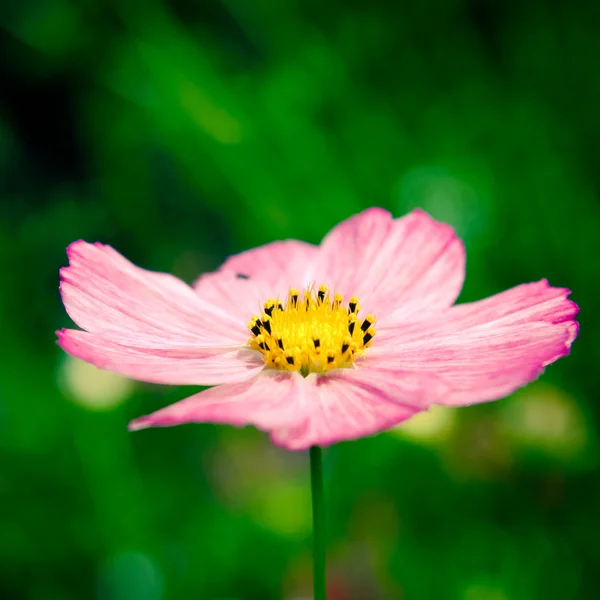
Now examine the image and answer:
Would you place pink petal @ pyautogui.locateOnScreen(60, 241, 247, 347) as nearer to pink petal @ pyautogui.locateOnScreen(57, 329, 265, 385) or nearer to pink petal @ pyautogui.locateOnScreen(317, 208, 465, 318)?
pink petal @ pyautogui.locateOnScreen(57, 329, 265, 385)

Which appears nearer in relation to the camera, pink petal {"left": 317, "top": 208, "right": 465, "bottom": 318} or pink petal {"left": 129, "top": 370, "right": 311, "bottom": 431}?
pink petal {"left": 129, "top": 370, "right": 311, "bottom": 431}

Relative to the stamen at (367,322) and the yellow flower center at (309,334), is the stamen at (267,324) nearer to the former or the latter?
the yellow flower center at (309,334)

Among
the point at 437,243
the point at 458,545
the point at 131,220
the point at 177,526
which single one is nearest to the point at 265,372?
the point at 437,243

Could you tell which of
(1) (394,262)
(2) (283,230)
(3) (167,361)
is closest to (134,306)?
(3) (167,361)

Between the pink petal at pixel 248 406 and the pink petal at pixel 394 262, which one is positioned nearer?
the pink petal at pixel 248 406

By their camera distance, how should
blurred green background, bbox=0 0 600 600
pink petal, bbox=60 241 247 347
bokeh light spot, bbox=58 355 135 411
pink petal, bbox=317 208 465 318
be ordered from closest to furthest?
pink petal, bbox=60 241 247 347
pink petal, bbox=317 208 465 318
blurred green background, bbox=0 0 600 600
bokeh light spot, bbox=58 355 135 411

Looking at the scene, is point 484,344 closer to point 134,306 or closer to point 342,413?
point 342,413

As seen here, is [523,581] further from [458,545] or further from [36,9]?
[36,9]

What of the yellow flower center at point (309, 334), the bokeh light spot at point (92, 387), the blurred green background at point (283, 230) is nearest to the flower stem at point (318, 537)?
Result: the yellow flower center at point (309, 334)

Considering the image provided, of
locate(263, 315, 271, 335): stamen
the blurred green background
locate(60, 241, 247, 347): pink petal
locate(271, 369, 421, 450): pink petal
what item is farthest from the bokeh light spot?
locate(271, 369, 421, 450): pink petal
